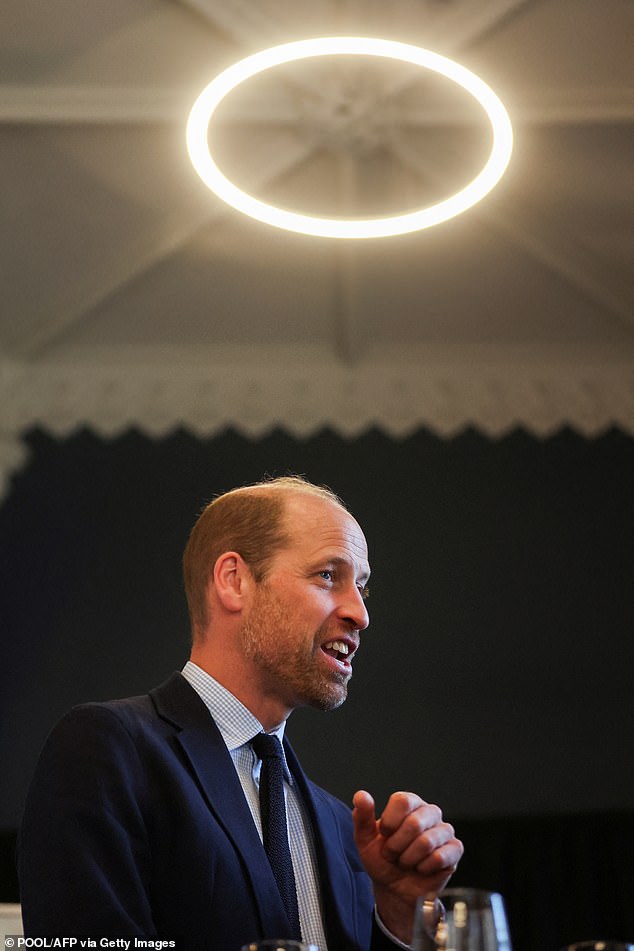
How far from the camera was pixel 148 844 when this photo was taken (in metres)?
1.74

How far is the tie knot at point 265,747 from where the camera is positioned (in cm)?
205

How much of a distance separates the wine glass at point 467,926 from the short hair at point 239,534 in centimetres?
112

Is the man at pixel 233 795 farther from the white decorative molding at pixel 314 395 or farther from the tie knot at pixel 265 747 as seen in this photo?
the white decorative molding at pixel 314 395

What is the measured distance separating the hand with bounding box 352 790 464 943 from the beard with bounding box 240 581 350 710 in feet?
1.06

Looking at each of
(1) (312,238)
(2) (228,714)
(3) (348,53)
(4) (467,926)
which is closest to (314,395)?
(1) (312,238)

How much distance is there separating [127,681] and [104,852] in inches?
167

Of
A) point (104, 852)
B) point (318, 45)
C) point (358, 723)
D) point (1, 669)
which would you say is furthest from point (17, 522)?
point (104, 852)

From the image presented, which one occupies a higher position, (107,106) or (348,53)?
(107,106)

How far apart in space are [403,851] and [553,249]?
3.98 meters

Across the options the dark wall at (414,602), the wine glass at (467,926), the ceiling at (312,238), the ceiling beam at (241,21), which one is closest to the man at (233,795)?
the wine glass at (467,926)

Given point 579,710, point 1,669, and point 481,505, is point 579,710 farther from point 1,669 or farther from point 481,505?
point 1,669

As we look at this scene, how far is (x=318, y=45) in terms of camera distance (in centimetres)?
Result: 313

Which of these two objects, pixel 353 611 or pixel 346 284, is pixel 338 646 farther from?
pixel 346 284

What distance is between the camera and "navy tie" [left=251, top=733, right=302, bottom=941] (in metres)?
1.85
